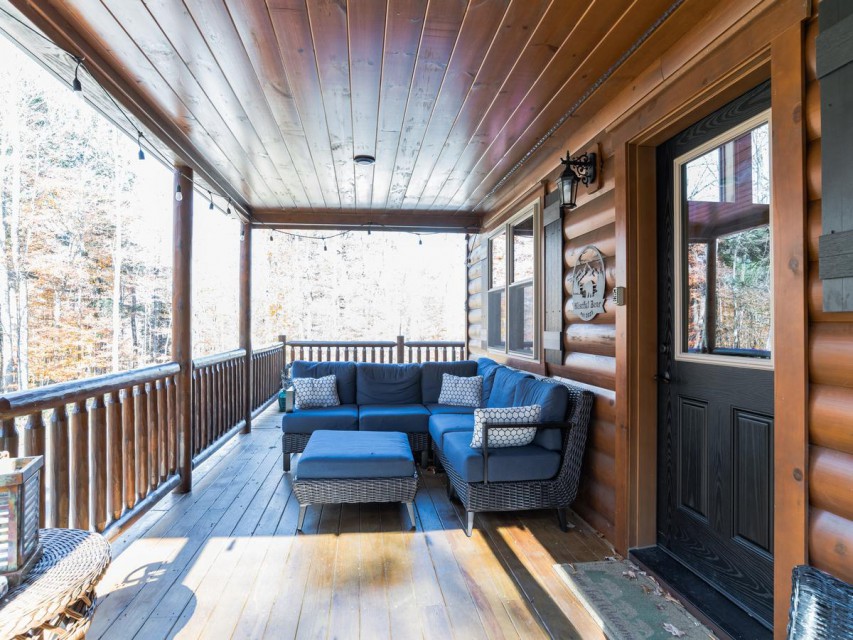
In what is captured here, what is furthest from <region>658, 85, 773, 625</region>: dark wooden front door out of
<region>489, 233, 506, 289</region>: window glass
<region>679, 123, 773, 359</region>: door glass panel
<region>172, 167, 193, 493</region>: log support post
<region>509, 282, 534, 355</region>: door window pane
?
<region>172, 167, 193, 493</region>: log support post

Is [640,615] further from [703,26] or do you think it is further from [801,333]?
[703,26]

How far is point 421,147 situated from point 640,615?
3.27m

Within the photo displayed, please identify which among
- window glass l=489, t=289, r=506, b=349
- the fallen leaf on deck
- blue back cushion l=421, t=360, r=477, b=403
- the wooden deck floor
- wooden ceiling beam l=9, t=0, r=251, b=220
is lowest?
the wooden deck floor

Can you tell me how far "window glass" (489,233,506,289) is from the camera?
5.20 metres

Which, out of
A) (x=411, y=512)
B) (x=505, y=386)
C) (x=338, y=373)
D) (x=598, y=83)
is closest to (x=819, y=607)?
(x=411, y=512)

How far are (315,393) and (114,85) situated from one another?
2893 mm

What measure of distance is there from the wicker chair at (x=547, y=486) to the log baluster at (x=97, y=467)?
205 cm

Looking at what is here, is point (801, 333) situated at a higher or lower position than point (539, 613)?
higher

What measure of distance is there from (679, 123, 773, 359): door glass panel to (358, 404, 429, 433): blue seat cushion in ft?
8.09

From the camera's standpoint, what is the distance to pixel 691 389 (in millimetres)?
2279

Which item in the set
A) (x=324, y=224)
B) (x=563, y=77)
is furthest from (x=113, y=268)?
(x=563, y=77)

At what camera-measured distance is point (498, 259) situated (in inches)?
214

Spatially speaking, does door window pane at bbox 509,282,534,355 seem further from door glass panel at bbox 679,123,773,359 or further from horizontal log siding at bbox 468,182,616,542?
door glass panel at bbox 679,123,773,359

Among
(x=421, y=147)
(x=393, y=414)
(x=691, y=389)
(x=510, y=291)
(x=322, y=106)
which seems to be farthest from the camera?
(x=510, y=291)
